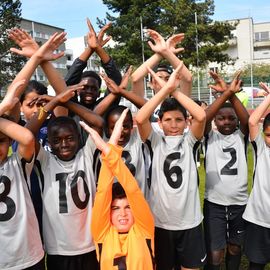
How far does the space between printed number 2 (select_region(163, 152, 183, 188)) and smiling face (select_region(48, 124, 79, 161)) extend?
0.76 meters

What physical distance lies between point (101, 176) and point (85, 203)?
31cm

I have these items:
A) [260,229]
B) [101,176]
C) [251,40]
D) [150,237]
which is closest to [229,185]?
[260,229]

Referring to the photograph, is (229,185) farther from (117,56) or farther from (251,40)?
(251,40)

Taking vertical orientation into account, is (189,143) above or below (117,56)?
below

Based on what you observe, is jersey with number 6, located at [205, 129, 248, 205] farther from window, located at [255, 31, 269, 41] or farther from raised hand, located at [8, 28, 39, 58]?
window, located at [255, 31, 269, 41]

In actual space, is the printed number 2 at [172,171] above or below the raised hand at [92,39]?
below

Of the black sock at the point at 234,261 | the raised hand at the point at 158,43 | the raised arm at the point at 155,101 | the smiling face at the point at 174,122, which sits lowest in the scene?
the black sock at the point at 234,261

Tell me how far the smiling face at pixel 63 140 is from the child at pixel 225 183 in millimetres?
1260

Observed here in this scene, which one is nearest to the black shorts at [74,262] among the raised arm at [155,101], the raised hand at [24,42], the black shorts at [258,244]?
the raised arm at [155,101]

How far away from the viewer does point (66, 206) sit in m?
2.83

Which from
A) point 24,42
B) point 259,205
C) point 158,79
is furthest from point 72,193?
point 259,205

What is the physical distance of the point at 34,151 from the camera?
2.79 meters

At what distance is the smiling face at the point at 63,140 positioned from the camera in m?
2.93

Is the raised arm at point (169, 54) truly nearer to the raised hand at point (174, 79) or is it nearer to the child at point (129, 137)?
the raised hand at point (174, 79)
